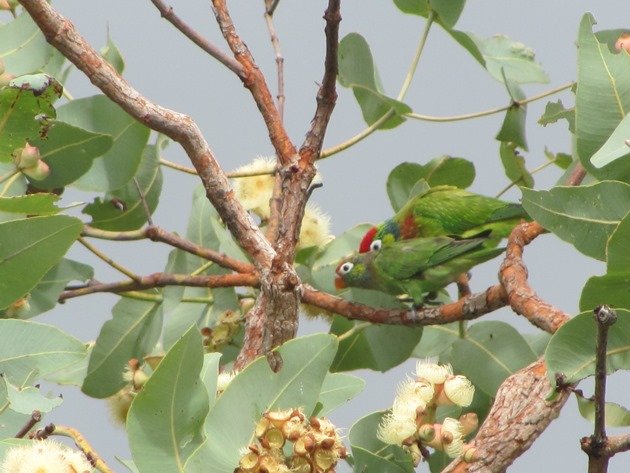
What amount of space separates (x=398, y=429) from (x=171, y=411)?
338mm

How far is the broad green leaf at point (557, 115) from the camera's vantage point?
1.60 meters

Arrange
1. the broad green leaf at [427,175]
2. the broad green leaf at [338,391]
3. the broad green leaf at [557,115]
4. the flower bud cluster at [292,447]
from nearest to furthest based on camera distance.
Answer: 1. the flower bud cluster at [292,447]
2. the broad green leaf at [338,391]
3. the broad green leaf at [557,115]
4. the broad green leaf at [427,175]

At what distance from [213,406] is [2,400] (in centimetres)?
27

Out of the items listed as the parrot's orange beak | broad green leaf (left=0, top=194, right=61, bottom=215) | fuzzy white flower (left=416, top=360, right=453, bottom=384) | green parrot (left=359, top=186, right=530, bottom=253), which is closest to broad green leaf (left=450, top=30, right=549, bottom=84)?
green parrot (left=359, top=186, right=530, bottom=253)

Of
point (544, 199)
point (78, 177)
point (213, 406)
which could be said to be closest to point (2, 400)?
point (213, 406)

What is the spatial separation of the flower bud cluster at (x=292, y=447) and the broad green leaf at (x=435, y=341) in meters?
0.83

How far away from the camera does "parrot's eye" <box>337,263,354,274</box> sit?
1.95 metres

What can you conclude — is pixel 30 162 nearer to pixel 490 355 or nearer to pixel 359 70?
pixel 359 70

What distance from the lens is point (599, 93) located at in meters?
1.22

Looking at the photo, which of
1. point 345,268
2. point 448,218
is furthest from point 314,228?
point 448,218

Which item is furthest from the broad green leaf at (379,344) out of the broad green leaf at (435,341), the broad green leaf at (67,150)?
the broad green leaf at (67,150)

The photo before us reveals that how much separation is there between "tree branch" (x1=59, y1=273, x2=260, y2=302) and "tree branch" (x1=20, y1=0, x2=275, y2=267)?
25 cm

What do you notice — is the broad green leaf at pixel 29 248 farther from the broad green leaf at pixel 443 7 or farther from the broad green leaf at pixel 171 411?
the broad green leaf at pixel 443 7

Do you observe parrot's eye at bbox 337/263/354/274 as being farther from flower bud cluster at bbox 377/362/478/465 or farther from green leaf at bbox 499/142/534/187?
flower bud cluster at bbox 377/362/478/465
